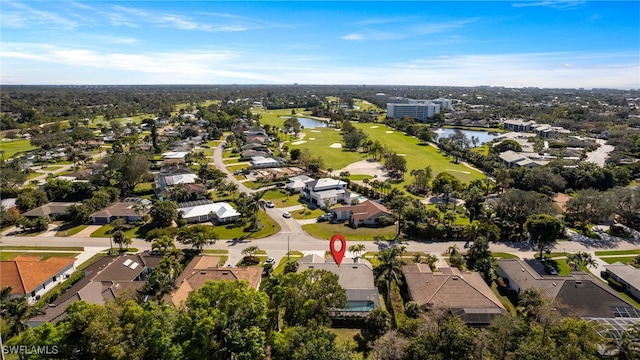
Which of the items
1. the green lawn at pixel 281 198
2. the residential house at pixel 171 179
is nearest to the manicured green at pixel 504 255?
the green lawn at pixel 281 198

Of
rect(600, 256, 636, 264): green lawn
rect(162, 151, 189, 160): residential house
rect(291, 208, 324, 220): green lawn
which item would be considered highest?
rect(162, 151, 189, 160): residential house

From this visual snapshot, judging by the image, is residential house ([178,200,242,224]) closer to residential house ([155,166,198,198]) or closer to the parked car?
residential house ([155,166,198,198])

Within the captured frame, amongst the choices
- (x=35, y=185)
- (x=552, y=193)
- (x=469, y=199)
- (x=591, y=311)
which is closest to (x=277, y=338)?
(x=591, y=311)

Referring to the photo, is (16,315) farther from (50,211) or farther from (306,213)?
(306,213)

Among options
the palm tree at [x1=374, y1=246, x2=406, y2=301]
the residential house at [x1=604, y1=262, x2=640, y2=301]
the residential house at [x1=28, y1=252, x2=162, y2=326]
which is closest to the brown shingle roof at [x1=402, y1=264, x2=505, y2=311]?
the palm tree at [x1=374, y1=246, x2=406, y2=301]

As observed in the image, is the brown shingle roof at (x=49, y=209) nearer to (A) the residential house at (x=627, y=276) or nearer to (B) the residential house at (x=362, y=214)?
(B) the residential house at (x=362, y=214)
